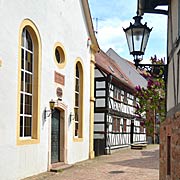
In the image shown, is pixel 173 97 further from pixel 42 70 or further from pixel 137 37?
pixel 42 70

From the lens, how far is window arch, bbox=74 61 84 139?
18.7m

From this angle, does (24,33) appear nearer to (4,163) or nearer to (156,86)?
(4,163)

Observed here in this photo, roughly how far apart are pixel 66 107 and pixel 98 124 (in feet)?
25.8

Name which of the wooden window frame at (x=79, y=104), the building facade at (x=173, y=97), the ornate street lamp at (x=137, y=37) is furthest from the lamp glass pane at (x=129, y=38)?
the wooden window frame at (x=79, y=104)

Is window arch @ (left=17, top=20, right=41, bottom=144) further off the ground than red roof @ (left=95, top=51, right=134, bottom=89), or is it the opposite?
red roof @ (left=95, top=51, right=134, bottom=89)

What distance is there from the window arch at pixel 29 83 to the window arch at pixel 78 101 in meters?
5.08

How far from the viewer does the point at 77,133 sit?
61.4ft

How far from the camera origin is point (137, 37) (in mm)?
7023

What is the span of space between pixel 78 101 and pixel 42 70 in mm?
5225

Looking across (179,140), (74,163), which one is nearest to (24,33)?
(74,163)

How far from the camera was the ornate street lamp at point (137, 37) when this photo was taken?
6.98 m

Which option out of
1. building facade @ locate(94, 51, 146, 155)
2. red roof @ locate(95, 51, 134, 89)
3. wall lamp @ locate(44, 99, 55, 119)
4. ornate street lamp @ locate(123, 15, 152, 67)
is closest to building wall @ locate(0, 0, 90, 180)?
wall lamp @ locate(44, 99, 55, 119)

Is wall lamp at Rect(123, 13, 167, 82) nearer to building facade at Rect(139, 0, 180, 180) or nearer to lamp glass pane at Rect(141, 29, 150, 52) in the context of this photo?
lamp glass pane at Rect(141, 29, 150, 52)

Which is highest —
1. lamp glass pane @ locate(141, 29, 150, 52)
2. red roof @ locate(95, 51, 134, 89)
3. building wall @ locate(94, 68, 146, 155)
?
red roof @ locate(95, 51, 134, 89)
